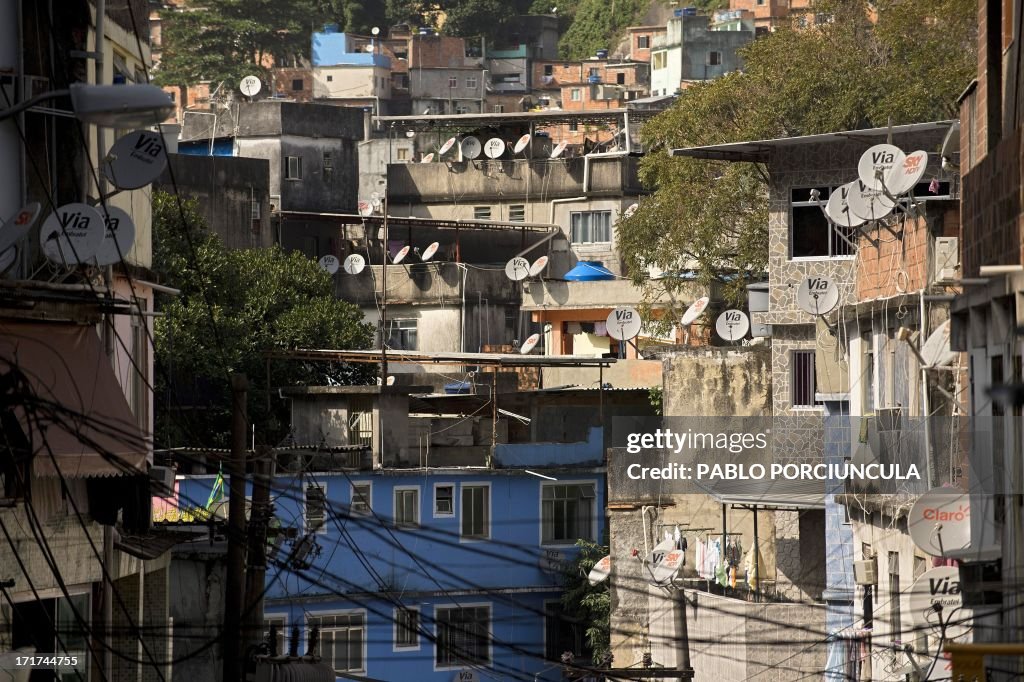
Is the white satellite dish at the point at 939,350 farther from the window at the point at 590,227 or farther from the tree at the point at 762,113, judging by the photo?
the window at the point at 590,227

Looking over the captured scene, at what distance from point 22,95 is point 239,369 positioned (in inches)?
1104

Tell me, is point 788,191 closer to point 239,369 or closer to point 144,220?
point 144,220

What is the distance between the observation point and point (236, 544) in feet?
57.1

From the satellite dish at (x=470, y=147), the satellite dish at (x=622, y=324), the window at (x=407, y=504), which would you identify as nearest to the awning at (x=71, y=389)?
the window at (x=407, y=504)

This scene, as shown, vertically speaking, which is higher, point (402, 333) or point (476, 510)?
point (402, 333)

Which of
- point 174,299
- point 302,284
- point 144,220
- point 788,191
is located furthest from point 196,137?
point 144,220

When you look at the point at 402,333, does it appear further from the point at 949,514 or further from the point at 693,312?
the point at 949,514

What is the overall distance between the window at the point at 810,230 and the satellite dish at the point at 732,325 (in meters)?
4.93

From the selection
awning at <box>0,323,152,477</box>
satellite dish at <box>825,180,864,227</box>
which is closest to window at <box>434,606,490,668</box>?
satellite dish at <box>825,180,864,227</box>

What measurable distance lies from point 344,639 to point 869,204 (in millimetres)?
17496

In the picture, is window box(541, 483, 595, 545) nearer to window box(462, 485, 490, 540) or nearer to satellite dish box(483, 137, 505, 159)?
window box(462, 485, 490, 540)

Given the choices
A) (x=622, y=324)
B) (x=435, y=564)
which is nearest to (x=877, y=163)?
(x=435, y=564)

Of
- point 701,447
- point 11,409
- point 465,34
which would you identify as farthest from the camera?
point 465,34

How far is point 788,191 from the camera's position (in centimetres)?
3183
